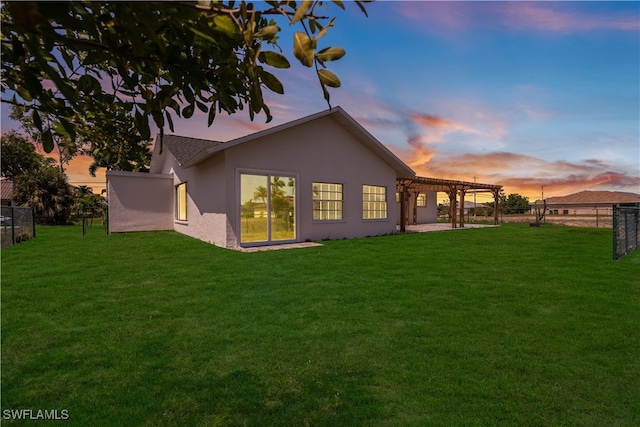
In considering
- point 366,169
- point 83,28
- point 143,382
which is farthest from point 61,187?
point 83,28

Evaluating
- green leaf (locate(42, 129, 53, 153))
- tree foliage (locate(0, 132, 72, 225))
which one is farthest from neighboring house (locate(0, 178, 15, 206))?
green leaf (locate(42, 129, 53, 153))

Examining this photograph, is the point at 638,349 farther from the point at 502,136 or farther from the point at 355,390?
the point at 502,136

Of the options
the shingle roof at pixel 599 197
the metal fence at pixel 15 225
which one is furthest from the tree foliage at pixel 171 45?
the shingle roof at pixel 599 197

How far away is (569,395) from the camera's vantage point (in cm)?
264

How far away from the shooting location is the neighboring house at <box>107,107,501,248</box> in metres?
10.7

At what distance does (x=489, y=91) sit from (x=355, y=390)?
8.26 meters

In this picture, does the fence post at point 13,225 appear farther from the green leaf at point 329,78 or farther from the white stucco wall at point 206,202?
the green leaf at point 329,78

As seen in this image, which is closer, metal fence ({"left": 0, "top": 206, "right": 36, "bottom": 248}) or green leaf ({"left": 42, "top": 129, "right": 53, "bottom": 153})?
green leaf ({"left": 42, "top": 129, "right": 53, "bottom": 153})

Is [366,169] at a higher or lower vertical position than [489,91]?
lower

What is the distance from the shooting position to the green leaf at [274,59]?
1217 mm

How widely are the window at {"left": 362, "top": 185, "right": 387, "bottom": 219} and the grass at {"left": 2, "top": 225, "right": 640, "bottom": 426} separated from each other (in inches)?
305

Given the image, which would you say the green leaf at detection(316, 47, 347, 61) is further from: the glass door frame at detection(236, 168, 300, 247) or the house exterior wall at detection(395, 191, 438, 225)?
the house exterior wall at detection(395, 191, 438, 225)

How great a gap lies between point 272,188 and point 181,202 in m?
6.08

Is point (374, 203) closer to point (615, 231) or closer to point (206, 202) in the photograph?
point (206, 202)
